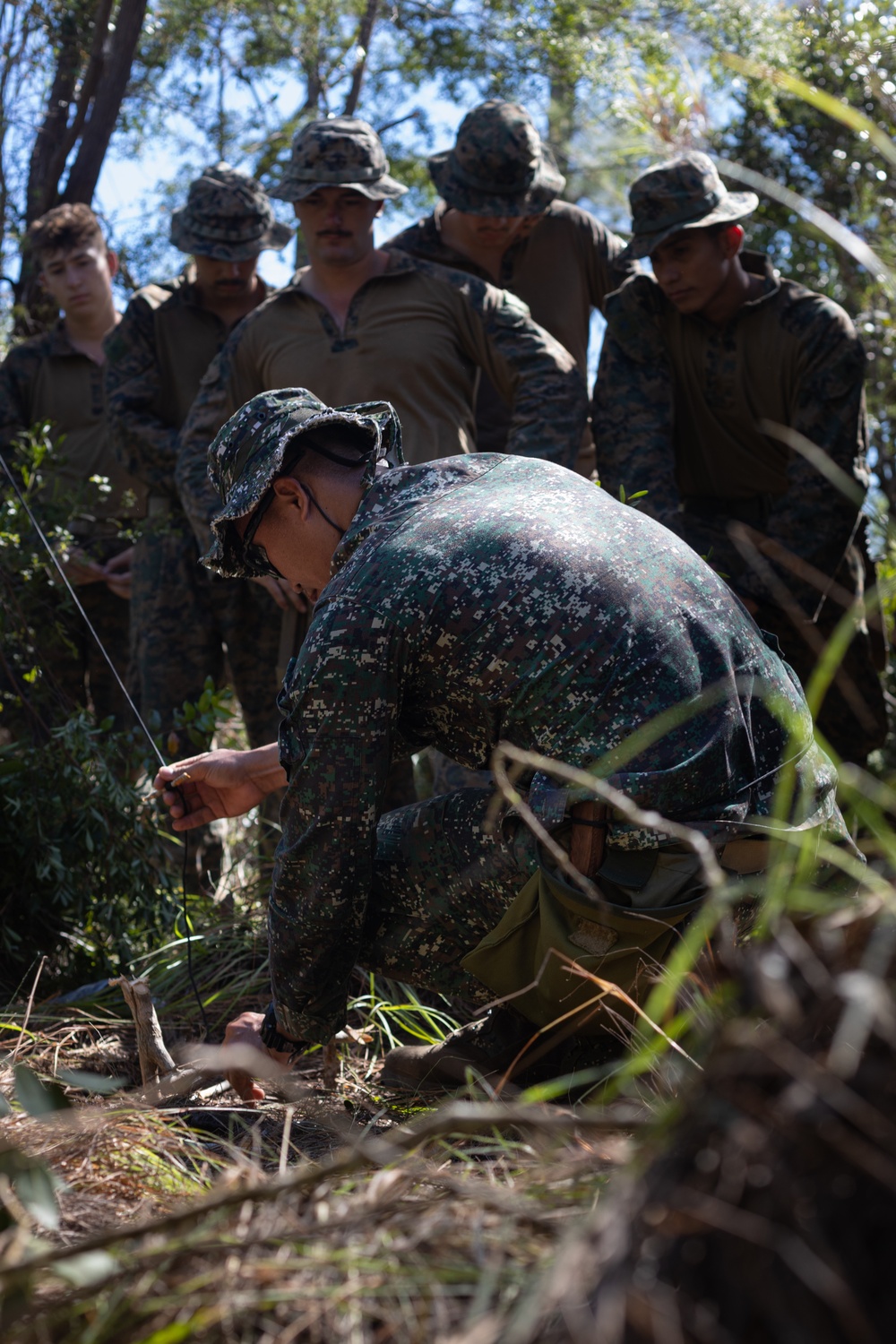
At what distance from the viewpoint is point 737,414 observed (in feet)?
15.8

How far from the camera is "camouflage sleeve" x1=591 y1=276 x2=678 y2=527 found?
15.7ft

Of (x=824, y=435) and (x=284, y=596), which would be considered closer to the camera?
(x=824, y=435)

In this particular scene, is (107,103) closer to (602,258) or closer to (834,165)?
(602,258)

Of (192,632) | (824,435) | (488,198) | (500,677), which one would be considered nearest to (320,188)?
(488,198)

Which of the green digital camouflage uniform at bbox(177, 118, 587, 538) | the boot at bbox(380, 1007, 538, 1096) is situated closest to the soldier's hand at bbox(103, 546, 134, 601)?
the green digital camouflage uniform at bbox(177, 118, 587, 538)

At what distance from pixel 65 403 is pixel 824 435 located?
3.33 meters

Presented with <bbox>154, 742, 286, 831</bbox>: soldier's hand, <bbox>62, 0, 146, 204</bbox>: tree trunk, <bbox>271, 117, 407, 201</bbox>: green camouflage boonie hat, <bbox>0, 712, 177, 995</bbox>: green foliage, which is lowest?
<bbox>0, 712, 177, 995</bbox>: green foliage

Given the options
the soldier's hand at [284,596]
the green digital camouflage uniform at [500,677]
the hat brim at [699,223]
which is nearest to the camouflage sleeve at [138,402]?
the soldier's hand at [284,596]

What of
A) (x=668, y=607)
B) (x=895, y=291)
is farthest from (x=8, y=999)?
(x=895, y=291)

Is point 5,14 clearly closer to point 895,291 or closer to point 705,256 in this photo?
point 705,256

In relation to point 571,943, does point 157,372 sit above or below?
above

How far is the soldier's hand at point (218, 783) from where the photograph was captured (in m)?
2.98

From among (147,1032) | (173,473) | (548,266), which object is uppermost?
(548,266)

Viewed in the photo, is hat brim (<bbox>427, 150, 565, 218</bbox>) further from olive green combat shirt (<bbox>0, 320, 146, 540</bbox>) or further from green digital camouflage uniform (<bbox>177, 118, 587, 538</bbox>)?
olive green combat shirt (<bbox>0, 320, 146, 540</bbox>)
